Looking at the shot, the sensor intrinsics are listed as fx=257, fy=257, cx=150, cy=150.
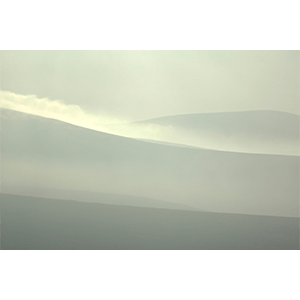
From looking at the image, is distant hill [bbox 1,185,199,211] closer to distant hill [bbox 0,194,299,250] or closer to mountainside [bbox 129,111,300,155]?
distant hill [bbox 0,194,299,250]

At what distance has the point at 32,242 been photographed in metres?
2.76

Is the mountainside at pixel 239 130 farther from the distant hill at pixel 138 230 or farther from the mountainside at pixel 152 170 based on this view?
the distant hill at pixel 138 230

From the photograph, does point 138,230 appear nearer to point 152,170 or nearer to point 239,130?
point 152,170

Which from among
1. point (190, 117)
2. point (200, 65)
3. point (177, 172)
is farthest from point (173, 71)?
point (177, 172)

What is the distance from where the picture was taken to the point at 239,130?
9.30 ft

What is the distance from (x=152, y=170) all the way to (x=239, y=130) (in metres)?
1.06

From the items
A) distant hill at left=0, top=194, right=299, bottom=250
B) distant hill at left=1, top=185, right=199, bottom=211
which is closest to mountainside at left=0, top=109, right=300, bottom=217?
distant hill at left=1, top=185, right=199, bottom=211

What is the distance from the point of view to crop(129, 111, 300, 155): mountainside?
2818 mm

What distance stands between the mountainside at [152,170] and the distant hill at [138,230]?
15cm

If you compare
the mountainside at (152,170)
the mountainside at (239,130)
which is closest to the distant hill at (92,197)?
the mountainside at (152,170)

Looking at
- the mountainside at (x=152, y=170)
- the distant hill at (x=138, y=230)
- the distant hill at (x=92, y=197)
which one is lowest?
the distant hill at (x=138, y=230)

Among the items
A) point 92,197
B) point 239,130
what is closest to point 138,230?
point 92,197

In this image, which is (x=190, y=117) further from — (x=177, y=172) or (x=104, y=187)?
(x=104, y=187)

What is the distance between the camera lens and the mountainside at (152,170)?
110 inches
